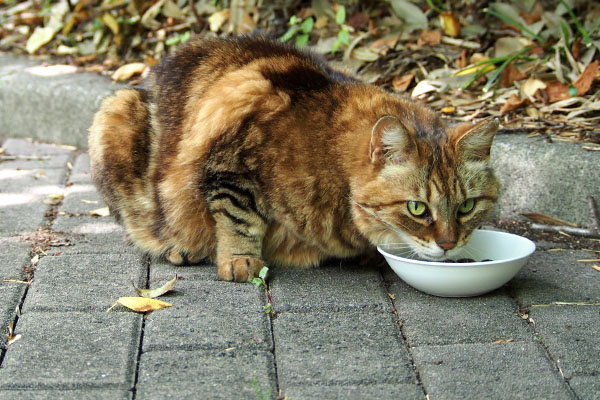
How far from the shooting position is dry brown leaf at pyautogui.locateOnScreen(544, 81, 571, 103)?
4.54 metres

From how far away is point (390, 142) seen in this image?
10.1ft

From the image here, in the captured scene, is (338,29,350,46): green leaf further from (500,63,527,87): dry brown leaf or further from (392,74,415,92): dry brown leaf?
(500,63,527,87): dry brown leaf

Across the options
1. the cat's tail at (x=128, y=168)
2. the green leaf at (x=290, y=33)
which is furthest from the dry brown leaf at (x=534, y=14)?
the cat's tail at (x=128, y=168)

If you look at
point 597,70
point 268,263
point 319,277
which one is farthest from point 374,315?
point 597,70

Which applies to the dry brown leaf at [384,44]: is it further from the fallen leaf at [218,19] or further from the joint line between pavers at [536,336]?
the joint line between pavers at [536,336]

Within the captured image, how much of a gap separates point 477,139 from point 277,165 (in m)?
0.88

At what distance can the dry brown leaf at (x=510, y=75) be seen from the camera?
188 inches

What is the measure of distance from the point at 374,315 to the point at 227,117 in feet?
3.62

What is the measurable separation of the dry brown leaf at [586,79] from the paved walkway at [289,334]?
1.19 metres

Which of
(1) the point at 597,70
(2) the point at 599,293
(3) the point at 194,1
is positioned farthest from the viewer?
(3) the point at 194,1

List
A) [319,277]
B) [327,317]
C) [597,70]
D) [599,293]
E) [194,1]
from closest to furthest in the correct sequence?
[327,317], [599,293], [319,277], [597,70], [194,1]

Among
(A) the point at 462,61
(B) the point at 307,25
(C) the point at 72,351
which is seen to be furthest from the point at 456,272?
(B) the point at 307,25

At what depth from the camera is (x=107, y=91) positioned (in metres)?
5.48

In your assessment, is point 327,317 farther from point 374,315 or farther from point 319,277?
point 319,277
